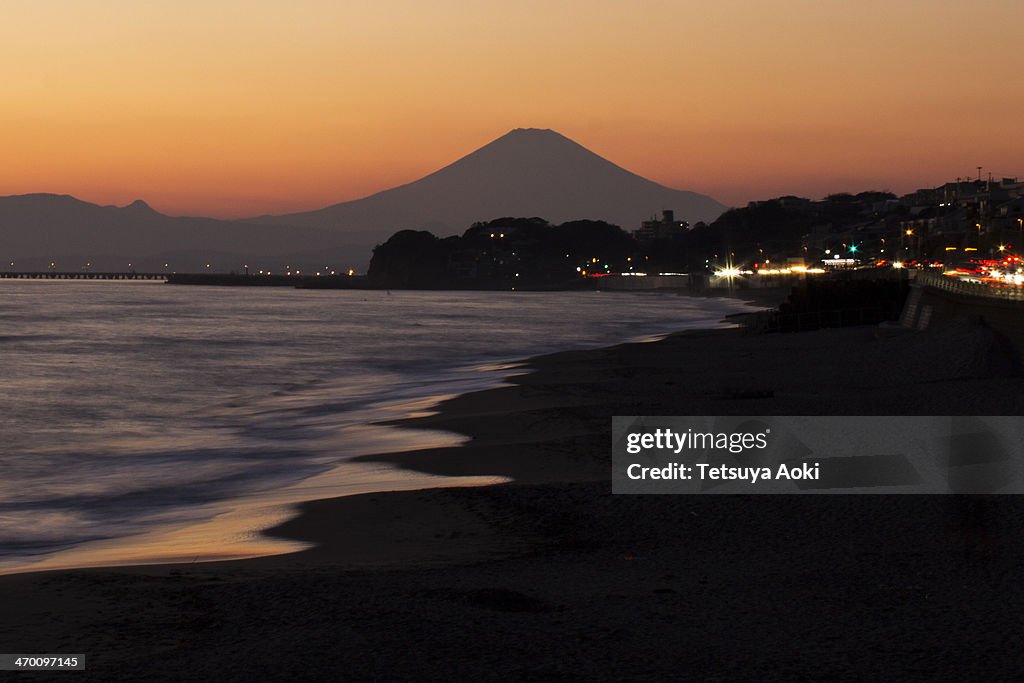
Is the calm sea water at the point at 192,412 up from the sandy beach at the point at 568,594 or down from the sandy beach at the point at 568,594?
down

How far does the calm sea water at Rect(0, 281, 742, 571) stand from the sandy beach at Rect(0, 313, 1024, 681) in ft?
8.57

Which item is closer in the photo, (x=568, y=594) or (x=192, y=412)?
(x=568, y=594)

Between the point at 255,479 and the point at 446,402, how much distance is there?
11.3 metres

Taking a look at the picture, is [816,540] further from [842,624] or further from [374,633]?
[374,633]

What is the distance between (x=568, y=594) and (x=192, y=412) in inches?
936

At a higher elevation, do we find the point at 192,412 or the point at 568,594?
the point at 568,594

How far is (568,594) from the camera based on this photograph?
30.3ft

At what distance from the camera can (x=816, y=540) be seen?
1080cm

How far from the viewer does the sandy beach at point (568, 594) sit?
7570mm

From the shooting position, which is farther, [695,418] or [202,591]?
[695,418]

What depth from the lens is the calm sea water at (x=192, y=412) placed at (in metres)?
16.1

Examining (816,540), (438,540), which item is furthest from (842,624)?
(438,540)

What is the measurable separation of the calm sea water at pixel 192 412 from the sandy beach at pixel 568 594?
8.57ft

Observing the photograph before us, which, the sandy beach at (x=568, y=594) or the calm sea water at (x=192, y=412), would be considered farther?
the calm sea water at (x=192, y=412)
